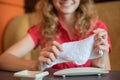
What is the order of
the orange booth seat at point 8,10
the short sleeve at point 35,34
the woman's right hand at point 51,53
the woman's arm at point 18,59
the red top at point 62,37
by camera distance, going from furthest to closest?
the orange booth seat at point 8,10 < the short sleeve at point 35,34 < the red top at point 62,37 < the woman's arm at point 18,59 < the woman's right hand at point 51,53

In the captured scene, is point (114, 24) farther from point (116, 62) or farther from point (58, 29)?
point (58, 29)

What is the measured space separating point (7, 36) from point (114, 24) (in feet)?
2.32

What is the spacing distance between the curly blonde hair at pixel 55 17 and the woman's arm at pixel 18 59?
10 cm

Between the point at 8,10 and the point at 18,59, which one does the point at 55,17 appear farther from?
the point at 8,10

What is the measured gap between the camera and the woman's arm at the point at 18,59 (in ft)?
3.37

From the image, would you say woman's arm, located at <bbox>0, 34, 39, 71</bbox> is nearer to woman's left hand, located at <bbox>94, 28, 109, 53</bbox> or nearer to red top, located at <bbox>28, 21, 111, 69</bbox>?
red top, located at <bbox>28, 21, 111, 69</bbox>

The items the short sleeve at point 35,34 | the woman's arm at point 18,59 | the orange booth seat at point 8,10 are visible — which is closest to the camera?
the woman's arm at point 18,59

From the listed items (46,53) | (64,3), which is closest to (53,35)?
(64,3)

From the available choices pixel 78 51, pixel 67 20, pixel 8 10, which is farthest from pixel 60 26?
pixel 8 10

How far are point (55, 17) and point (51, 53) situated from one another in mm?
459

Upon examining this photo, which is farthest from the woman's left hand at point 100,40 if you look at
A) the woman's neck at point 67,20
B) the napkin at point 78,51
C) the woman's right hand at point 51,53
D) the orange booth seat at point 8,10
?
the orange booth seat at point 8,10

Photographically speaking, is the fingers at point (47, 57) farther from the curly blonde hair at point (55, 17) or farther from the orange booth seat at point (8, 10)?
the orange booth seat at point (8, 10)

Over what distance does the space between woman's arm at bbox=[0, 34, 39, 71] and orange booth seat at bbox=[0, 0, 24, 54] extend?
20.7 inches

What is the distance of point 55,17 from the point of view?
1292mm
